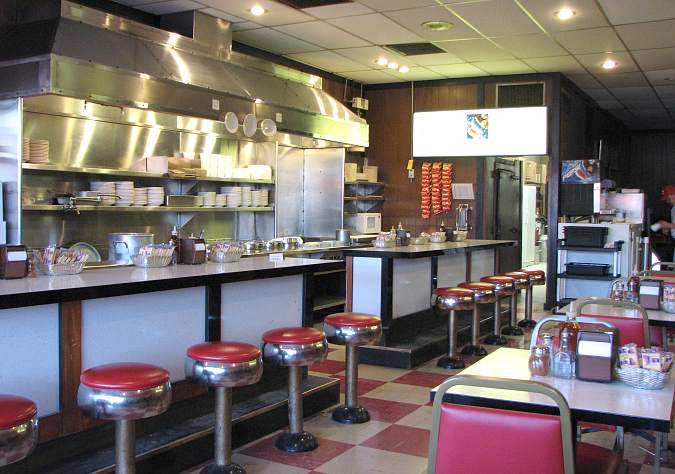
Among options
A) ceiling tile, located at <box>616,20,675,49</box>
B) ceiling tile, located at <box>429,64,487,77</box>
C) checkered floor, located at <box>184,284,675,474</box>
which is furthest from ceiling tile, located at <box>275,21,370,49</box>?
checkered floor, located at <box>184,284,675,474</box>

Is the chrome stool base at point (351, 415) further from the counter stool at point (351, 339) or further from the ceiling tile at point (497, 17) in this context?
the ceiling tile at point (497, 17)

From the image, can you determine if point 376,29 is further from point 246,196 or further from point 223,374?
point 223,374

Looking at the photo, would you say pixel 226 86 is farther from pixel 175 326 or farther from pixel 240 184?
pixel 175 326

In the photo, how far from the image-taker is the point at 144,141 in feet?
24.2

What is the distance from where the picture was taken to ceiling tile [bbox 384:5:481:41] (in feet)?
23.3

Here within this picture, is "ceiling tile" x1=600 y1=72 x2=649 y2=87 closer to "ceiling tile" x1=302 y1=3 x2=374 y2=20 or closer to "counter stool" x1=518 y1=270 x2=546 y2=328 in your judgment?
"counter stool" x1=518 y1=270 x2=546 y2=328

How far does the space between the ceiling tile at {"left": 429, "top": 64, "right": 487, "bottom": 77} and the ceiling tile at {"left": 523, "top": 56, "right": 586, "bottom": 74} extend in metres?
0.76

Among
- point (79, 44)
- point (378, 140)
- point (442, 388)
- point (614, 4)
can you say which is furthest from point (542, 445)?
point (378, 140)

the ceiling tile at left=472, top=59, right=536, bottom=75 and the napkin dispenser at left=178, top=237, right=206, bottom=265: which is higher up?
the ceiling tile at left=472, top=59, right=536, bottom=75

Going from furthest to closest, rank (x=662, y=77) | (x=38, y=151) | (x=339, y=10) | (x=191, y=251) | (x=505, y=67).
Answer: (x=662, y=77) < (x=505, y=67) < (x=339, y=10) < (x=38, y=151) < (x=191, y=251)

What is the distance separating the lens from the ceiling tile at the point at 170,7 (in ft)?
22.2

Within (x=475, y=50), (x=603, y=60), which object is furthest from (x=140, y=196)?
(x=603, y=60)

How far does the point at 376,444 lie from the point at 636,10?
504cm

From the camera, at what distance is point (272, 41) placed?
27.7 feet
